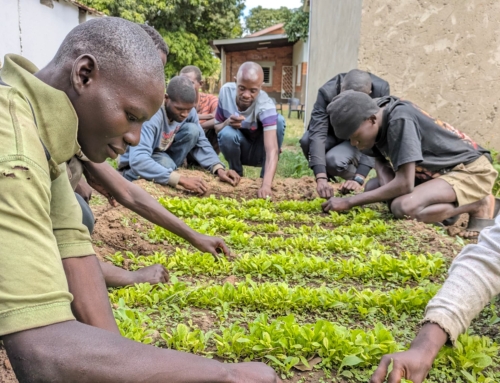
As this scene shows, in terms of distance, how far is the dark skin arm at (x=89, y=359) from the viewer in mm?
1126

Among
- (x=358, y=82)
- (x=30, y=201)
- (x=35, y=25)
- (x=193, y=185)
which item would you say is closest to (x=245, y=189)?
(x=193, y=185)

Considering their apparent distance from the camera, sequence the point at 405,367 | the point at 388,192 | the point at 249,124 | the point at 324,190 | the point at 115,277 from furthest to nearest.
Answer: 1. the point at 249,124
2. the point at 324,190
3. the point at 388,192
4. the point at 115,277
5. the point at 405,367

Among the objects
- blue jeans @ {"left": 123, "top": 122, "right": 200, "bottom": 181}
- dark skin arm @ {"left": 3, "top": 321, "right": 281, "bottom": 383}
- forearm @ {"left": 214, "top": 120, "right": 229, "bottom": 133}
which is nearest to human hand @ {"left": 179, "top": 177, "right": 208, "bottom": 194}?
blue jeans @ {"left": 123, "top": 122, "right": 200, "bottom": 181}

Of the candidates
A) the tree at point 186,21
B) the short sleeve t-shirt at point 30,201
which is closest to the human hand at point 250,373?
the short sleeve t-shirt at point 30,201

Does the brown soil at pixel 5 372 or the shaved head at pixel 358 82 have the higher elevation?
the shaved head at pixel 358 82

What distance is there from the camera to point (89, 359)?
3.77 ft

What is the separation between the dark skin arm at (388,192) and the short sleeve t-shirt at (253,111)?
1.60 meters

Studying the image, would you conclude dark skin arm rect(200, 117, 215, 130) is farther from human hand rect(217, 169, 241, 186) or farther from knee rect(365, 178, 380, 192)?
knee rect(365, 178, 380, 192)

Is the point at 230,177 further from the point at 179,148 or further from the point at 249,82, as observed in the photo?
the point at 249,82

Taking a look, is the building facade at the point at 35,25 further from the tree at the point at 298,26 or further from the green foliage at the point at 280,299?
the tree at the point at 298,26

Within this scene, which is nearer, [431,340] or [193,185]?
[431,340]

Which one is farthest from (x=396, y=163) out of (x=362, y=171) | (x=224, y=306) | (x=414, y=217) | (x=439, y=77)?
(x=439, y=77)

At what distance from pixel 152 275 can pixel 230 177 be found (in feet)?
10.3

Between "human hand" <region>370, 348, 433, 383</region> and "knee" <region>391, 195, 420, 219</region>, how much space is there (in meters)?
2.67
